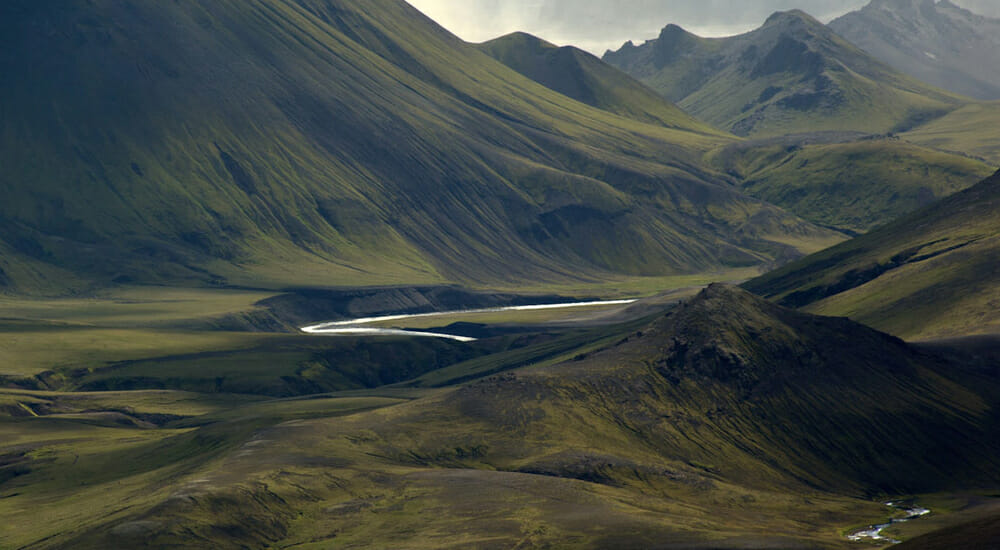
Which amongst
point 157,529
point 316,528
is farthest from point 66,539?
point 316,528

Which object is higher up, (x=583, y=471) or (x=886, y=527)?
(x=886, y=527)

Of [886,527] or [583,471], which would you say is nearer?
[886,527]

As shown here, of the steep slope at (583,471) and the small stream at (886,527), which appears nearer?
the small stream at (886,527)

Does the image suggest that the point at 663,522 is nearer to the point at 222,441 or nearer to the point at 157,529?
the point at 157,529

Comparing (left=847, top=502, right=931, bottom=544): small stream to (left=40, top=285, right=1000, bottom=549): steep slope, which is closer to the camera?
(left=847, top=502, right=931, bottom=544): small stream
